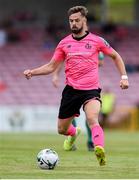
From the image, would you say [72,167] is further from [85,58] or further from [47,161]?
[85,58]

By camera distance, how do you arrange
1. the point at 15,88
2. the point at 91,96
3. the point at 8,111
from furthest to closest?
the point at 15,88, the point at 8,111, the point at 91,96

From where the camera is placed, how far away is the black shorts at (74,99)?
12.2 metres

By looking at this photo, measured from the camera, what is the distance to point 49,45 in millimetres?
36594

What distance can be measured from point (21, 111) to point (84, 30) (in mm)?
19239

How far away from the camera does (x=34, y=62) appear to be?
118 feet

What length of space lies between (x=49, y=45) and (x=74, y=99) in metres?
24.4

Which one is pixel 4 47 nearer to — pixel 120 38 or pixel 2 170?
pixel 120 38

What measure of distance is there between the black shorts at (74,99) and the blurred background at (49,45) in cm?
1943

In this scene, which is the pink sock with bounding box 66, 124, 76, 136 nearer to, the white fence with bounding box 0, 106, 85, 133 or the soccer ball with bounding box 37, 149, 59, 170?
the soccer ball with bounding box 37, 149, 59, 170

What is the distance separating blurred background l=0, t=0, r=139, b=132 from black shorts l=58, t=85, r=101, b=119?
19.4 m

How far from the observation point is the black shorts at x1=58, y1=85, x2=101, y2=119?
12.2 m

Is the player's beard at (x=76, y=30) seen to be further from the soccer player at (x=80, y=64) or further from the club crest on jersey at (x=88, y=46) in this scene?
the club crest on jersey at (x=88, y=46)

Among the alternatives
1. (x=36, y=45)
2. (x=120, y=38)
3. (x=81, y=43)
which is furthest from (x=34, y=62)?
(x=81, y=43)

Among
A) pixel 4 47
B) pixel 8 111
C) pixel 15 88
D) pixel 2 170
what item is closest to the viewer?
pixel 2 170
